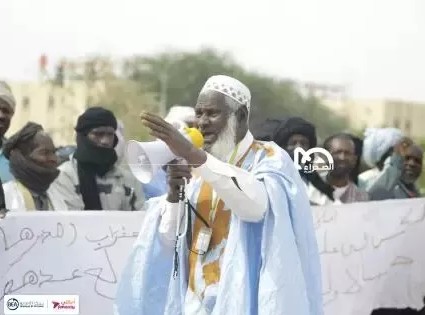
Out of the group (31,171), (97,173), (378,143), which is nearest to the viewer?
(31,171)

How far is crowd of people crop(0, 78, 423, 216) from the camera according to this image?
764cm

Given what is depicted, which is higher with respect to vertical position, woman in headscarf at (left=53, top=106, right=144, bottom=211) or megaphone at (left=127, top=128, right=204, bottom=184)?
megaphone at (left=127, top=128, right=204, bottom=184)

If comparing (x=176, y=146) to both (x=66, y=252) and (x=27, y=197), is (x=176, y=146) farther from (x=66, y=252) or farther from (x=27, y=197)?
(x=66, y=252)

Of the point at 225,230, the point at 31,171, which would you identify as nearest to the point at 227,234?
the point at 225,230

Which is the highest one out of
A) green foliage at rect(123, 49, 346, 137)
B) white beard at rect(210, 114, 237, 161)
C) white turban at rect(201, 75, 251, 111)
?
white turban at rect(201, 75, 251, 111)

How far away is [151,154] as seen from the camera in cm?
572

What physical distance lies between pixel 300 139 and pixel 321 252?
729 mm

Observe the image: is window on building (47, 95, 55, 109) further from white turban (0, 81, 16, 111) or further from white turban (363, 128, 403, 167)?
white turban (0, 81, 16, 111)

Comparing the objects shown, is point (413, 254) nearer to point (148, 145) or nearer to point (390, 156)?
point (390, 156)

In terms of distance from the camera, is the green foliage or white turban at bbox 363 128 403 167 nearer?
white turban at bbox 363 128 403 167

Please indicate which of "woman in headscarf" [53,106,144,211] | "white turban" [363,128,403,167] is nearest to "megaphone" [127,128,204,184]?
"woman in headscarf" [53,106,144,211]

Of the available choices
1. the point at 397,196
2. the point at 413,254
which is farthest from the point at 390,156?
the point at 413,254

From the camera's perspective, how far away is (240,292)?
5.84 metres

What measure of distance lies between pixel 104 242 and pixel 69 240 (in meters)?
0.24
